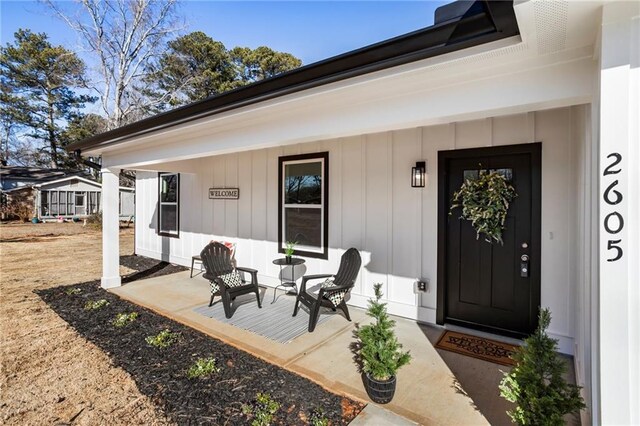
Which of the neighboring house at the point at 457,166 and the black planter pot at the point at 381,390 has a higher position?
the neighboring house at the point at 457,166

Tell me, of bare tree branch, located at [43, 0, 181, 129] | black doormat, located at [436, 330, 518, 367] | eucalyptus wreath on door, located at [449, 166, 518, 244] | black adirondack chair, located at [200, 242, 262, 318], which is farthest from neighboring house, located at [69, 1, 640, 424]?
bare tree branch, located at [43, 0, 181, 129]

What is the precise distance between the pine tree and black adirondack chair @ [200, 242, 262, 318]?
11.5 feet

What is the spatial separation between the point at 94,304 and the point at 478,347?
18.1 ft

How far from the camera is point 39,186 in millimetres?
19312

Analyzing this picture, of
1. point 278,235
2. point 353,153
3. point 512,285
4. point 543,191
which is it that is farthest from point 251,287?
point 543,191

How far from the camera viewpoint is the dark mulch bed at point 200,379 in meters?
2.41

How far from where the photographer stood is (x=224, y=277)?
476cm

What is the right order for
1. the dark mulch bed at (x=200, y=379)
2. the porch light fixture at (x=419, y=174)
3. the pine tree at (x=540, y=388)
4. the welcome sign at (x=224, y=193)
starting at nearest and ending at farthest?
the pine tree at (x=540, y=388) → the dark mulch bed at (x=200, y=379) → the porch light fixture at (x=419, y=174) → the welcome sign at (x=224, y=193)

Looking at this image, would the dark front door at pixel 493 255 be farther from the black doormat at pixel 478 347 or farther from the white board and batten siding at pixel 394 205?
the black doormat at pixel 478 347

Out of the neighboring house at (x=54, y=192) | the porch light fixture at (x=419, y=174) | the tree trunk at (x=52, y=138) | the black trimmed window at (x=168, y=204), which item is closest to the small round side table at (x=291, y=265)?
the porch light fixture at (x=419, y=174)

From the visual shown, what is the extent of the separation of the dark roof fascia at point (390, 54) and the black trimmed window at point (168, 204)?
17.5 ft

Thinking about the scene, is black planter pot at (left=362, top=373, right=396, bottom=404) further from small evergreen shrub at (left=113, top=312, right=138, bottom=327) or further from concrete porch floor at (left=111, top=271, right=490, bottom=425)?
small evergreen shrub at (left=113, top=312, right=138, bottom=327)

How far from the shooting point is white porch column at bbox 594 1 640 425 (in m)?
1.36

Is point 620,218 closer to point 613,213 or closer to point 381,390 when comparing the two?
point 613,213
